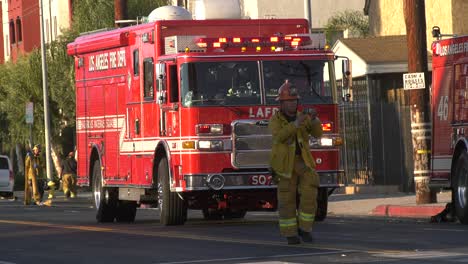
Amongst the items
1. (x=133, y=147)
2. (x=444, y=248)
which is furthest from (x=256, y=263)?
(x=133, y=147)

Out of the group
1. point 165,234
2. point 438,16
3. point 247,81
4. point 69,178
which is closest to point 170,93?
point 247,81

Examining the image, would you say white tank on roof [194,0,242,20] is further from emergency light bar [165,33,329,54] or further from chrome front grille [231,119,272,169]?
chrome front grille [231,119,272,169]

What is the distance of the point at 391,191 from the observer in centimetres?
3325

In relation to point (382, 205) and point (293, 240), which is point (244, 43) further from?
point (382, 205)

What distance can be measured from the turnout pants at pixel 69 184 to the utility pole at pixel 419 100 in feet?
62.1

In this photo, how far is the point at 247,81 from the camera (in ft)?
70.5

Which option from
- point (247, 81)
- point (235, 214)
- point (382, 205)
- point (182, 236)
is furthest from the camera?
point (382, 205)

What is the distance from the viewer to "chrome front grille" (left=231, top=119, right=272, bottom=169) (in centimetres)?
2116

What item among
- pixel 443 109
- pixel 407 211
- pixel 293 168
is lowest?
pixel 407 211

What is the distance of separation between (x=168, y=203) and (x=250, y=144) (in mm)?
1730

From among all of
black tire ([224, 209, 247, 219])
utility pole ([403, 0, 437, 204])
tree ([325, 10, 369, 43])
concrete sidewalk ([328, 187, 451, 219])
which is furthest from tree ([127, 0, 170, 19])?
black tire ([224, 209, 247, 219])

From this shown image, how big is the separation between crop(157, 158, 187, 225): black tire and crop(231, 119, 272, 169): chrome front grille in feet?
4.12

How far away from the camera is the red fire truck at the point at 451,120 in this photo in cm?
2164

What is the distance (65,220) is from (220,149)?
20.9 feet
